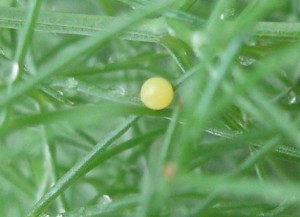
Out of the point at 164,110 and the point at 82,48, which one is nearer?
the point at 82,48

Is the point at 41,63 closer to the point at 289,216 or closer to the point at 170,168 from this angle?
the point at 289,216

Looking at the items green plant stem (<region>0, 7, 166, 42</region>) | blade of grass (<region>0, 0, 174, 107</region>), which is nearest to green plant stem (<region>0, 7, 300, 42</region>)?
green plant stem (<region>0, 7, 166, 42</region>)

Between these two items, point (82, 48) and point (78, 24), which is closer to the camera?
point (82, 48)

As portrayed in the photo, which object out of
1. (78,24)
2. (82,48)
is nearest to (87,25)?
(78,24)

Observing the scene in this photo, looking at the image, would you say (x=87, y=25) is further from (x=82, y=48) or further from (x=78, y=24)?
(x=82, y=48)

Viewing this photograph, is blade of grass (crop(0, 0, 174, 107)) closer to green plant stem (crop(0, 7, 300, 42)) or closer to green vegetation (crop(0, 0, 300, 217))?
green vegetation (crop(0, 0, 300, 217))

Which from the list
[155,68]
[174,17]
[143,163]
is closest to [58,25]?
[174,17]

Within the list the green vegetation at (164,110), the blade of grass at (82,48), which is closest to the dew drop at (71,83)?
the green vegetation at (164,110)
